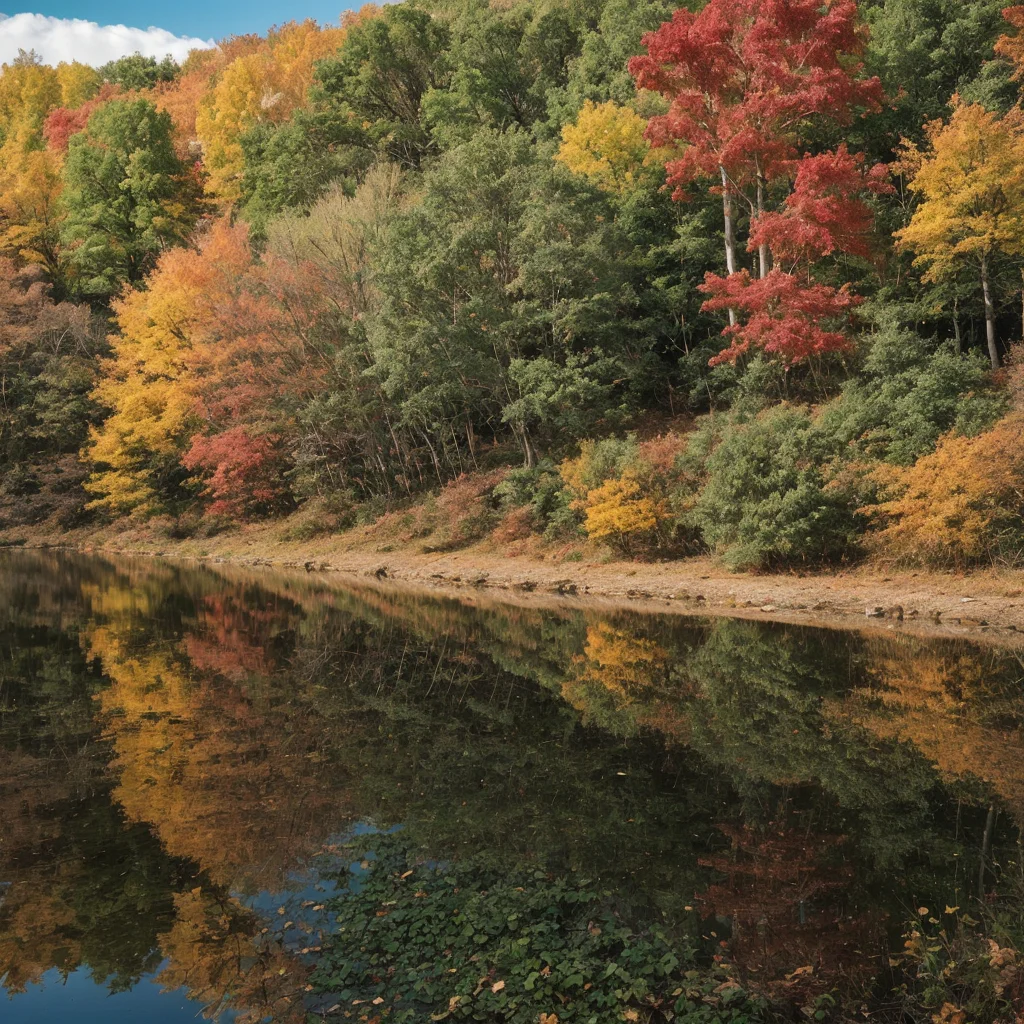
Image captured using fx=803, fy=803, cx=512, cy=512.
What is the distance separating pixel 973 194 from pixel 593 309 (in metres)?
10.6

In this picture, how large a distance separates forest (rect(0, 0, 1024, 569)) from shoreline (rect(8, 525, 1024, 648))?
797 millimetres

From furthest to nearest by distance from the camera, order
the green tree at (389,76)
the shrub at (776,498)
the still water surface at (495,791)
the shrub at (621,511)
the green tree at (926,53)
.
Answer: the green tree at (389,76)
the green tree at (926,53)
the shrub at (621,511)
the shrub at (776,498)
the still water surface at (495,791)

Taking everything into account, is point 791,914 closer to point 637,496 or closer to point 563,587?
point 563,587

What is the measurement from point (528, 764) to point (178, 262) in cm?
3700

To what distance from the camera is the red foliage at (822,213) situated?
21859 mm

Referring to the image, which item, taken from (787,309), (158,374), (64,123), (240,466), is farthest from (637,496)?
(64,123)

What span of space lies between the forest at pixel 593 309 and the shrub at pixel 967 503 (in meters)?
0.06

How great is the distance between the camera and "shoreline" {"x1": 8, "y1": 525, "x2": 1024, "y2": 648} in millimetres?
14203

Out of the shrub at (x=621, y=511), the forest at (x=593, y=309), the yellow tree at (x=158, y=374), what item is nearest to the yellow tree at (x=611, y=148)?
the forest at (x=593, y=309)

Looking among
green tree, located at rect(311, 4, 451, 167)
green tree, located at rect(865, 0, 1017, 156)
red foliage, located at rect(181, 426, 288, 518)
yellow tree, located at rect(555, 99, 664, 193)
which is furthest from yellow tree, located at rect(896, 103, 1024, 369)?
green tree, located at rect(311, 4, 451, 167)

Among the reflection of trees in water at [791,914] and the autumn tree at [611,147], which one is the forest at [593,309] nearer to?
the autumn tree at [611,147]

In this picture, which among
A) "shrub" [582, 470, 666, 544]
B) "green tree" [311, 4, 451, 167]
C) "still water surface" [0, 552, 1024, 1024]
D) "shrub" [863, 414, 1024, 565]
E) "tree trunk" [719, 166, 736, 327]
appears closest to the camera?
"still water surface" [0, 552, 1024, 1024]

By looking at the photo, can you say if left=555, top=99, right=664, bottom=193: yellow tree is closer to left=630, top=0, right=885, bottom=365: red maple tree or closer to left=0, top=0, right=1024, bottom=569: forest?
left=0, top=0, right=1024, bottom=569: forest

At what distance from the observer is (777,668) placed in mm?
12016
